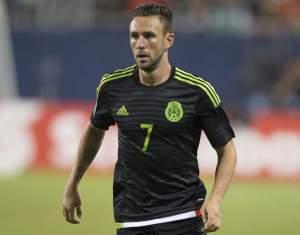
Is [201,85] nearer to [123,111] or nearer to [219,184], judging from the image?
[123,111]

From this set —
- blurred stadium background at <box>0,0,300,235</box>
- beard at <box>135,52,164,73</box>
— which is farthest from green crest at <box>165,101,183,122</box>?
blurred stadium background at <box>0,0,300,235</box>

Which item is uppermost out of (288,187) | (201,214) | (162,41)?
(162,41)

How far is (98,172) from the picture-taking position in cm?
1744

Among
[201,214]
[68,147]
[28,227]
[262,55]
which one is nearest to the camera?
[201,214]

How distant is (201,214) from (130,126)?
69cm

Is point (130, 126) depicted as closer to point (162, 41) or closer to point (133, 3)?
point (162, 41)

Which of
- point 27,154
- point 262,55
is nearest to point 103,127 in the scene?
point 27,154

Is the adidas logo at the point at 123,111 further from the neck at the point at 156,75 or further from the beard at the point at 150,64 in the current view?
the beard at the point at 150,64

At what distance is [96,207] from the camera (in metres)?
13.8

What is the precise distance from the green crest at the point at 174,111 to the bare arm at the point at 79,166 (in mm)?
596

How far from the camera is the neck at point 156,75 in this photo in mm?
6132

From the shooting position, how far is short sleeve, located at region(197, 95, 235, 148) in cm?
612

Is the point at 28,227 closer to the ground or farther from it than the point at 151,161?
closer to the ground

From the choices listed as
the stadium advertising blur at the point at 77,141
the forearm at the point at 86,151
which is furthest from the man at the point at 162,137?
the stadium advertising blur at the point at 77,141
